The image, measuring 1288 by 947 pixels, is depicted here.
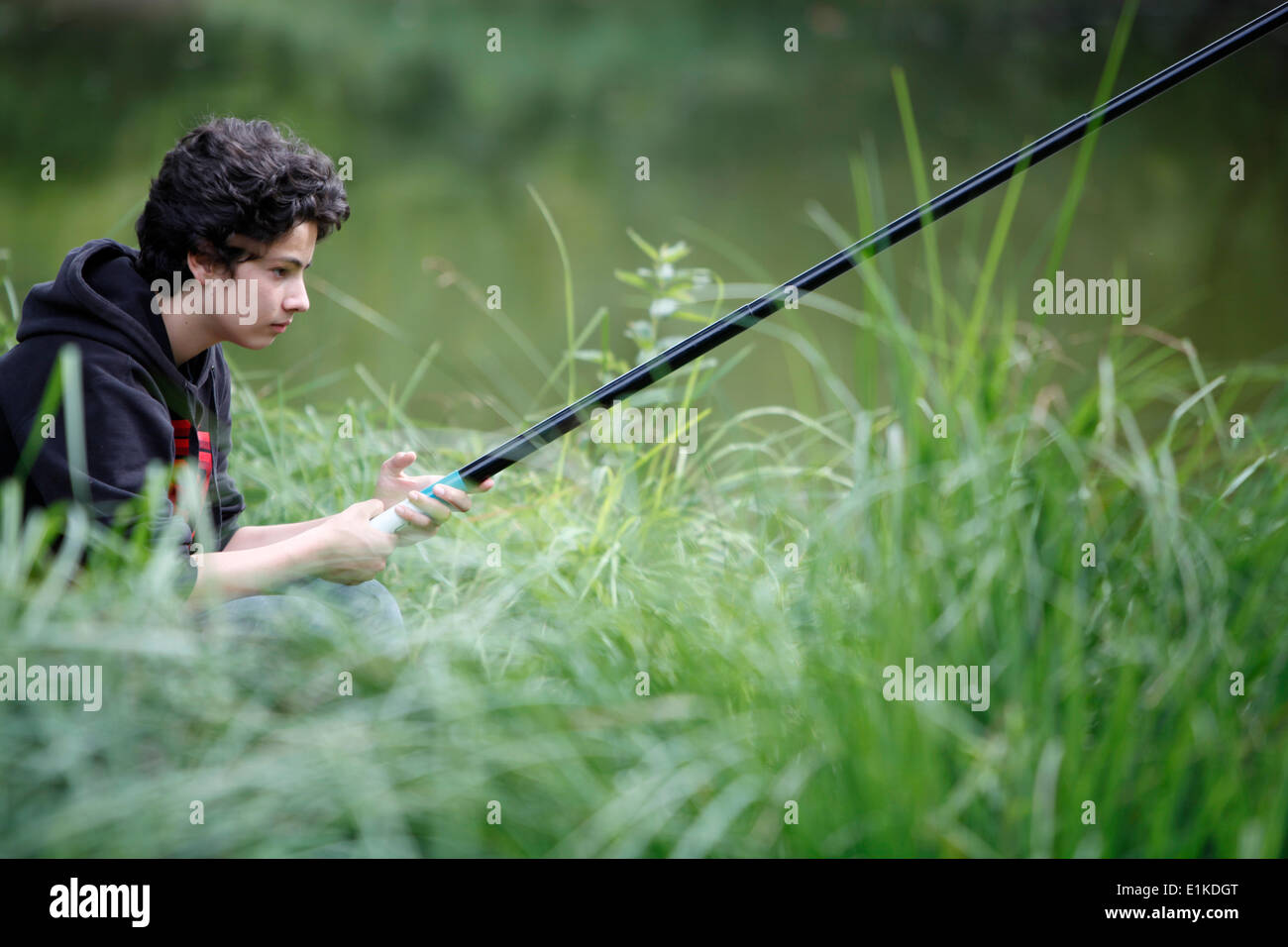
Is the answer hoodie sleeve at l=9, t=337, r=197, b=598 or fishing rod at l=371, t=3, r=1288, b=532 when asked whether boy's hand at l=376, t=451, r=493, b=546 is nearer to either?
fishing rod at l=371, t=3, r=1288, b=532

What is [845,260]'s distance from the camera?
1494mm

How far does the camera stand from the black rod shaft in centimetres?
149

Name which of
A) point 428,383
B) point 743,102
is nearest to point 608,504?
point 428,383

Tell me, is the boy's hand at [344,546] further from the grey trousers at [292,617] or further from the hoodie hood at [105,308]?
the hoodie hood at [105,308]

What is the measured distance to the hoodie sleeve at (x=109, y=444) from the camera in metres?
1.45

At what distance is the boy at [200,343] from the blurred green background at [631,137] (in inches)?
96.1

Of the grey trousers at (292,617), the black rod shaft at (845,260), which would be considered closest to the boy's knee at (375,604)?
the grey trousers at (292,617)

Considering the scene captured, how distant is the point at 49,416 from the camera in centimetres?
148

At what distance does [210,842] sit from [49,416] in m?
0.67

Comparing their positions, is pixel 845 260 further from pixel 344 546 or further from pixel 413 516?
pixel 344 546

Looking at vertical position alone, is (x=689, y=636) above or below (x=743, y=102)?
below

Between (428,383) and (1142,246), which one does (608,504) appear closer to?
(428,383)

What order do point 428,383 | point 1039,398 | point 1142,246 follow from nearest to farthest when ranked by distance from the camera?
point 1039,398
point 428,383
point 1142,246


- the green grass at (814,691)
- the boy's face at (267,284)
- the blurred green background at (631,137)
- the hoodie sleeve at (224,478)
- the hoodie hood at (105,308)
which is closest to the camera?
the green grass at (814,691)
